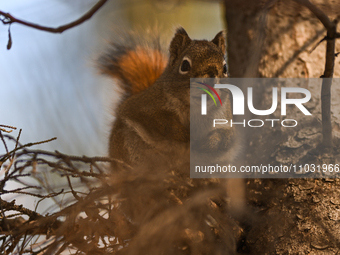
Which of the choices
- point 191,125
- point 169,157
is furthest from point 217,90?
point 169,157

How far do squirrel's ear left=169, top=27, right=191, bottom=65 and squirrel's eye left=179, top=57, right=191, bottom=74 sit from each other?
121 millimetres

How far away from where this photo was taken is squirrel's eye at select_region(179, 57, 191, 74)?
1180 mm

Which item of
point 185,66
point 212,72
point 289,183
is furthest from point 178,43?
point 289,183

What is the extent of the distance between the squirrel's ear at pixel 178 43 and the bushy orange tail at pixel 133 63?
305 millimetres

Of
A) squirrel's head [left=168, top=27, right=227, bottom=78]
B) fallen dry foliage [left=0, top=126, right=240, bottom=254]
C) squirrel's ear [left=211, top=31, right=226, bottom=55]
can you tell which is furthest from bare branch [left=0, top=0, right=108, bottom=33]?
squirrel's ear [left=211, top=31, right=226, bottom=55]

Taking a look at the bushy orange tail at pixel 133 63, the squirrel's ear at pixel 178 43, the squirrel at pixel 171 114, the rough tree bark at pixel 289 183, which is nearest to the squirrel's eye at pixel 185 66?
the squirrel at pixel 171 114

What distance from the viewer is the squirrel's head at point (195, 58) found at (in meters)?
1.13

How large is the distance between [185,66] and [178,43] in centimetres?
18

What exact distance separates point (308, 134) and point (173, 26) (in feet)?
2.65

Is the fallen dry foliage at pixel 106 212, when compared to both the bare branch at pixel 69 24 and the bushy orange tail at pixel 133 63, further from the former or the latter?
the bushy orange tail at pixel 133 63

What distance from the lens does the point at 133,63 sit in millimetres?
1608

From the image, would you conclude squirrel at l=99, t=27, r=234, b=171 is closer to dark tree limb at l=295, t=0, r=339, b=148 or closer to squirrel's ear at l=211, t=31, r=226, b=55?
Answer: squirrel's ear at l=211, t=31, r=226, b=55

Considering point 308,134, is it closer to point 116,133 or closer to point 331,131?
point 331,131

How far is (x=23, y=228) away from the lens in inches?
31.5
